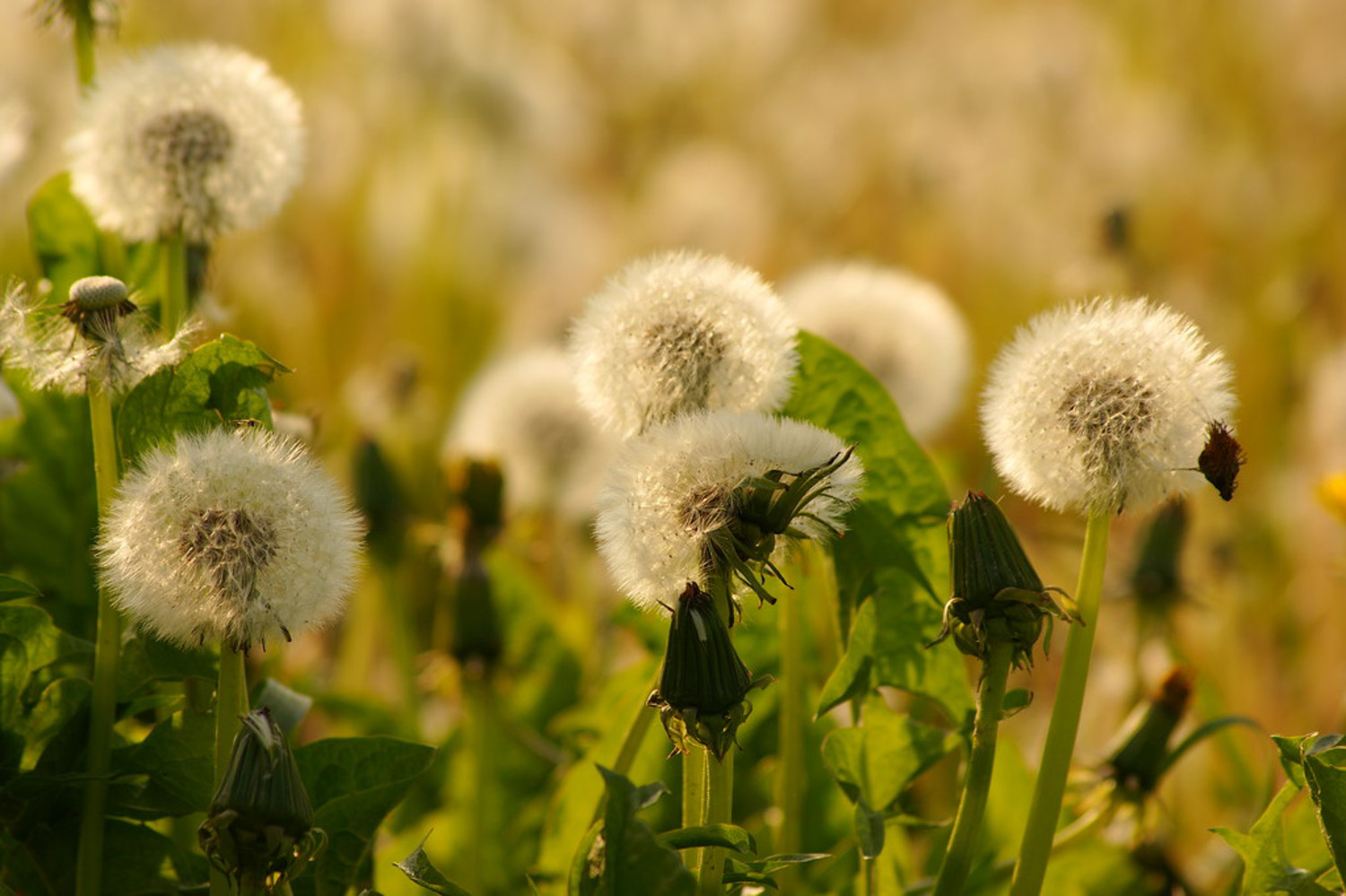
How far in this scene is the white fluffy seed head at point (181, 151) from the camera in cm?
146

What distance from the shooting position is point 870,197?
576 cm

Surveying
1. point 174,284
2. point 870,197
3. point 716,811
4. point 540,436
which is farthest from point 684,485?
point 870,197

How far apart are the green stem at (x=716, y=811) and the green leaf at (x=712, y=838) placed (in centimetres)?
4

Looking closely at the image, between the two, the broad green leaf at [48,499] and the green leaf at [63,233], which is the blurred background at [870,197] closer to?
the green leaf at [63,233]

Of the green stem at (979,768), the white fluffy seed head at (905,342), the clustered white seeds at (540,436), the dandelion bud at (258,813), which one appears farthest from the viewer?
the clustered white seeds at (540,436)

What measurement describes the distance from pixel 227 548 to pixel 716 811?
43 cm

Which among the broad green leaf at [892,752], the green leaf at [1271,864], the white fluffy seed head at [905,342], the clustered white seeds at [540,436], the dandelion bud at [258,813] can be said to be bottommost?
the green leaf at [1271,864]

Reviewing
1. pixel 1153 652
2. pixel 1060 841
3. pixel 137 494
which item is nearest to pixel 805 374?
pixel 1060 841

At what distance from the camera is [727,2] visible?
24.3 ft

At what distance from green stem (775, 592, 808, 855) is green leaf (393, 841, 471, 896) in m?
0.40

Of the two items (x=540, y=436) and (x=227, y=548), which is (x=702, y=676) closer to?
(x=227, y=548)

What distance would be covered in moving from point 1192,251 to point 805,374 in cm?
444

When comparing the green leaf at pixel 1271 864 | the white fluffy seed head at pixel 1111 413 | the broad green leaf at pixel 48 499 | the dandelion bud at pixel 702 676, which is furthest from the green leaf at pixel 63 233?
the green leaf at pixel 1271 864

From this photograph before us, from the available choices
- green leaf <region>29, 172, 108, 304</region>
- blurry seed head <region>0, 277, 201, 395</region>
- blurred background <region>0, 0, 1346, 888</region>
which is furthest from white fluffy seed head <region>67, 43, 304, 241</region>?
blurred background <region>0, 0, 1346, 888</region>
